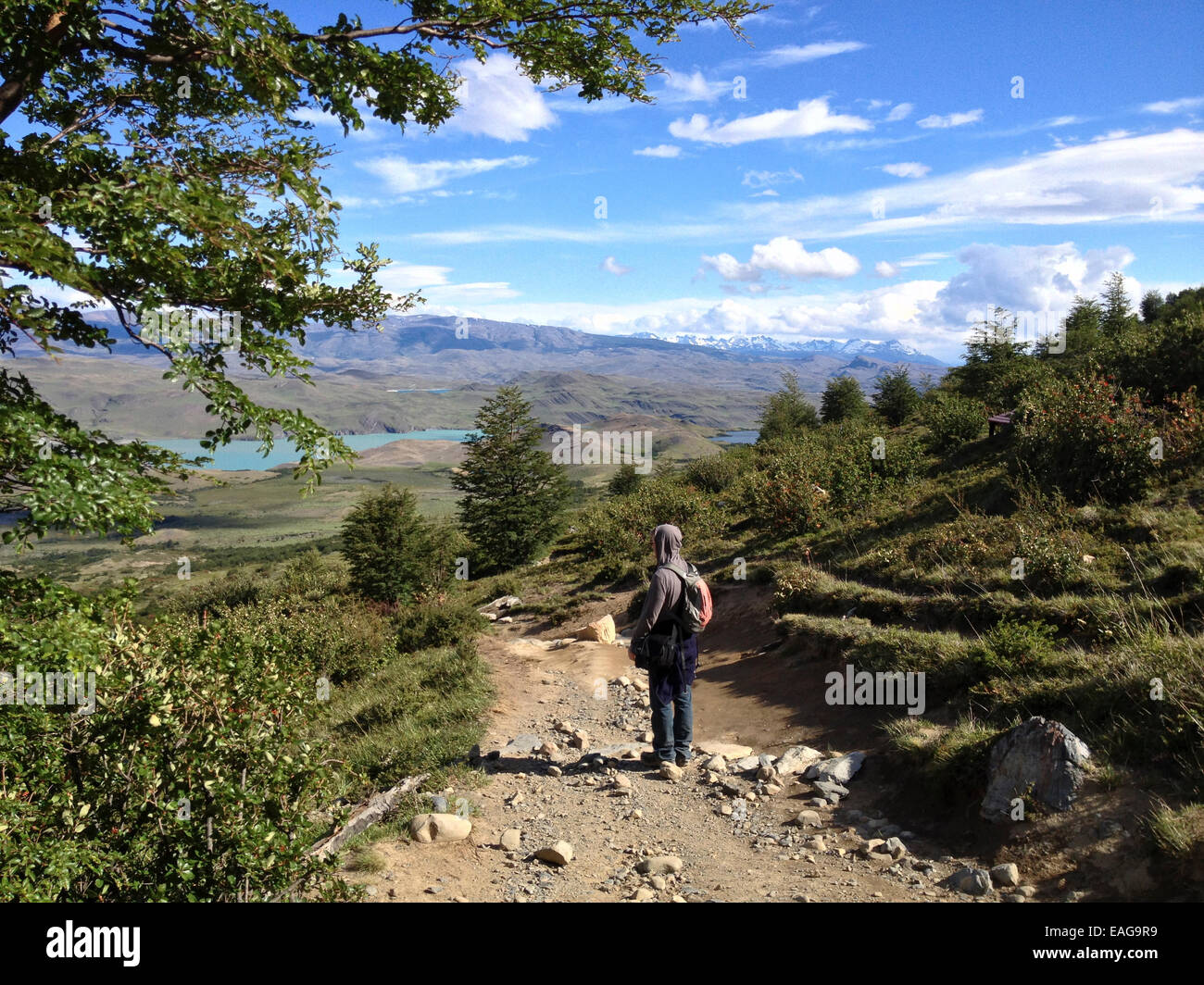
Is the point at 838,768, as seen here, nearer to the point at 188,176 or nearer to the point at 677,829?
the point at 677,829

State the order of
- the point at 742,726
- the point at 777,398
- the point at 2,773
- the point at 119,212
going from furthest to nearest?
1. the point at 777,398
2. the point at 742,726
3. the point at 119,212
4. the point at 2,773

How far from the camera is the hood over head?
279 inches

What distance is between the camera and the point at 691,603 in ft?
22.9

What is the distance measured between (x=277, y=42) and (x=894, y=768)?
769 centimetres

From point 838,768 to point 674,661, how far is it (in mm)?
1838

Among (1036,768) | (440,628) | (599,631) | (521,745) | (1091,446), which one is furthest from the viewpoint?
(440,628)

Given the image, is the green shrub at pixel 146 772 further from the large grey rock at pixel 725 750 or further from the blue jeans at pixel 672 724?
the large grey rock at pixel 725 750

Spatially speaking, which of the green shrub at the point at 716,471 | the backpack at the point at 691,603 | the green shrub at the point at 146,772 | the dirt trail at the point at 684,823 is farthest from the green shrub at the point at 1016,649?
the green shrub at the point at 716,471

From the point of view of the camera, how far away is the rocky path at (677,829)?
4.86 meters

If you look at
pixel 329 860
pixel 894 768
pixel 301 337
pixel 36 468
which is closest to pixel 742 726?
pixel 894 768

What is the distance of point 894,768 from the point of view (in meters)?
6.40

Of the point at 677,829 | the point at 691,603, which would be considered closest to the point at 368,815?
the point at 677,829
